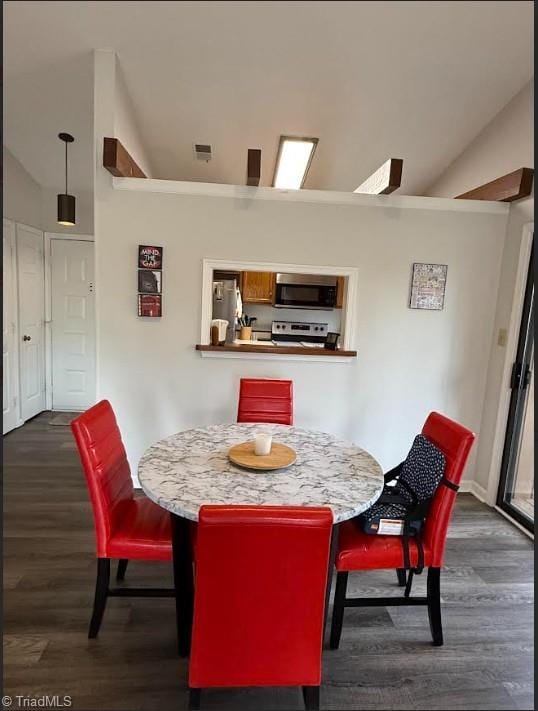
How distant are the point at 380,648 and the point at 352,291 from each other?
2.15 meters

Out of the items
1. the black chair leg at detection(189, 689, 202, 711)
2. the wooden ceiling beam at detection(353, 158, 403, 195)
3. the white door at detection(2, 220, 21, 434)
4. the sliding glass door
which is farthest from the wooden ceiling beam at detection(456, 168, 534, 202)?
the white door at detection(2, 220, 21, 434)

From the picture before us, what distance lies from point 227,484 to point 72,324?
3.95 metres

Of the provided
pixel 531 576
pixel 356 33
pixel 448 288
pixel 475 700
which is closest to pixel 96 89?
pixel 356 33

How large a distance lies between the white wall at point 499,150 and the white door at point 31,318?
425 centimetres

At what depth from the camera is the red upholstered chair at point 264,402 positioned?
2545 mm

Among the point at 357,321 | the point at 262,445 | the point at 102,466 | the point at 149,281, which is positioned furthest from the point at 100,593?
the point at 357,321

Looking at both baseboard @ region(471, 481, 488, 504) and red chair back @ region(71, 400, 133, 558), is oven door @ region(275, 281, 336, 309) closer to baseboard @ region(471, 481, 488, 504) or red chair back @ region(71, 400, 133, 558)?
baseboard @ region(471, 481, 488, 504)

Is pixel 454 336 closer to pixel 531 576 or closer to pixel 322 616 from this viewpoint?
pixel 531 576

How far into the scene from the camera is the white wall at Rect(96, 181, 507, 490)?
9.48ft

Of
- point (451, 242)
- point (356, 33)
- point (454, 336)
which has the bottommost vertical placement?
point (454, 336)

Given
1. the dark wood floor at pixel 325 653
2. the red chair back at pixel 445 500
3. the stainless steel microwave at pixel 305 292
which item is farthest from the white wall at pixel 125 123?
the red chair back at pixel 445 500

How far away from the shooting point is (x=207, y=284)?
2949mm

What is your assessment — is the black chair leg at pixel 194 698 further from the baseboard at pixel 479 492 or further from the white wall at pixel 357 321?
the baseboard at pixel 479 492

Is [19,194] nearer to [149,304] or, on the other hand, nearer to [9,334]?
[9,334]
